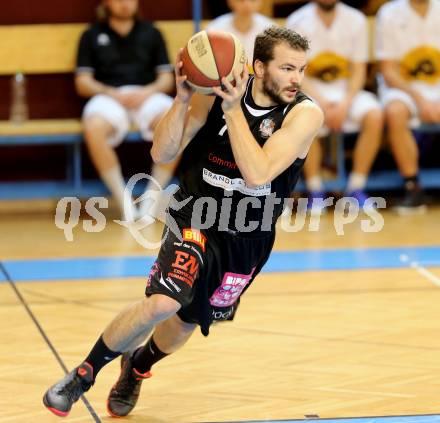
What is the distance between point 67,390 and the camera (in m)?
3.79

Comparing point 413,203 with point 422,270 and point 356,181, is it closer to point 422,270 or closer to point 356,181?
point 356,181

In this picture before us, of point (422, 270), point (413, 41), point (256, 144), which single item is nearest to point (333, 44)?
point (413, 41)

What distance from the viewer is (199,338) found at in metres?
5.20

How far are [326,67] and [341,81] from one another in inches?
7.3

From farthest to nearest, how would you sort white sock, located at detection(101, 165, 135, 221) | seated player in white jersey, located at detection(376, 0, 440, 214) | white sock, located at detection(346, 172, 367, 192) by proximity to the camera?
seated player in white jersey, located at detection(376, 0, 440, 214), white sock, located at detection(346, 172, 367, 192), white sock, located at detection(101, 165, 135, 221)

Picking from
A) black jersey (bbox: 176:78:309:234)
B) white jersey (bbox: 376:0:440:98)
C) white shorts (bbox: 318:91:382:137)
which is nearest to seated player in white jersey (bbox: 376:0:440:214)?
white jersey (bbox: 376:0:440:98)

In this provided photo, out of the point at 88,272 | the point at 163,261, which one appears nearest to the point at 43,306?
the point at 88,272

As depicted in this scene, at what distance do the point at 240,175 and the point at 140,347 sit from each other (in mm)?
803

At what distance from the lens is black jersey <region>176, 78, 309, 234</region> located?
12.9 feet

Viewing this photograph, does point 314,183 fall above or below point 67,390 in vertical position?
below

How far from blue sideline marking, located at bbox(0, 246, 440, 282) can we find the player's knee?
292 centimetres

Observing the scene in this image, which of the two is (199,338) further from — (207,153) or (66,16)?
(66,16)

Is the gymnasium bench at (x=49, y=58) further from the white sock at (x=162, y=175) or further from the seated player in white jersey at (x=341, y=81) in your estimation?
the seated player in white jersey at (x=341, y=81)

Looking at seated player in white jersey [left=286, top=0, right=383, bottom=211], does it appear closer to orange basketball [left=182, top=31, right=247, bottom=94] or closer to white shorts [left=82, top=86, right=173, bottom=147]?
white shorts [left=82, top=86, right=173, bottom=147]
